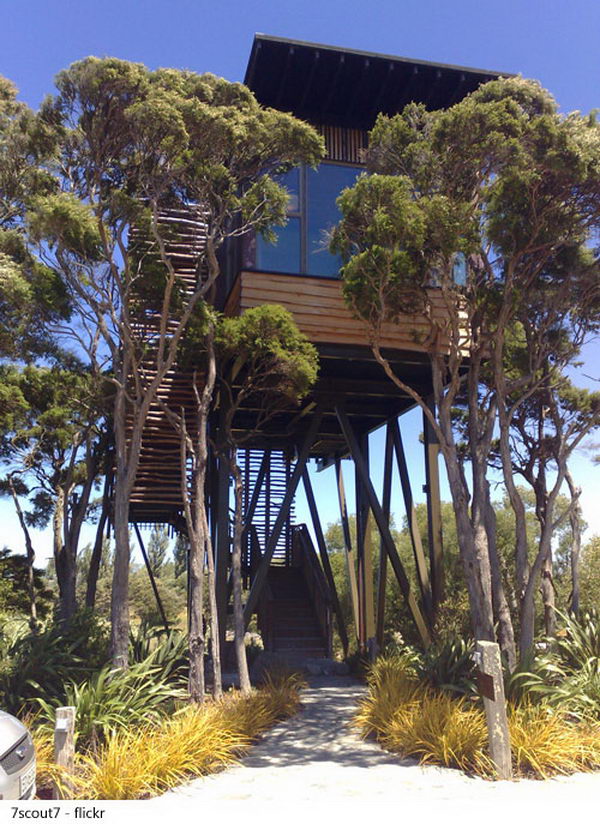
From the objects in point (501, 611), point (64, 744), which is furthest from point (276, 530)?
point (64, 744)

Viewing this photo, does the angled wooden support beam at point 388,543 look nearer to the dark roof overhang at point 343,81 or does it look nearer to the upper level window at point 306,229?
the upper level window at point 306,229

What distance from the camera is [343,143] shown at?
14508mm

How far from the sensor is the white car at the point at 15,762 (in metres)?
4.72

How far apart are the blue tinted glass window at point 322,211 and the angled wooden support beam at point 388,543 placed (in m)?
3.68

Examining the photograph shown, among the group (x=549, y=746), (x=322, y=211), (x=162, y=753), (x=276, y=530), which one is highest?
(x=322, y=211)

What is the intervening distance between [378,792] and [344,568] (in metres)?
23.1

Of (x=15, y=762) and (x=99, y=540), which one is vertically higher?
(x=99, y=540)

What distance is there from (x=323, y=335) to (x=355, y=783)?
27.7 ft

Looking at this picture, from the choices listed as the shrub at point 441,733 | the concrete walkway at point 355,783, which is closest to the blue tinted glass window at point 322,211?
the shrub at point 441,733

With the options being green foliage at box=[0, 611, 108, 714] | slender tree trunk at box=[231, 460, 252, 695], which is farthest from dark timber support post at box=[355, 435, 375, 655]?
green foliage at box=[0, 611, 108, 714]

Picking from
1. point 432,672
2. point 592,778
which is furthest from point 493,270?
point 592,778

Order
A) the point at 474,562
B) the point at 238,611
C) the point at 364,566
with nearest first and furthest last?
the point at 474,562, the point at 238,611, the point at 364,566

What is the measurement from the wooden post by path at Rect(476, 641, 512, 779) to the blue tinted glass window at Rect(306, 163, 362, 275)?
28.6 ft

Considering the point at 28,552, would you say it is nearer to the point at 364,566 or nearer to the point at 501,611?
the point at 364,566
